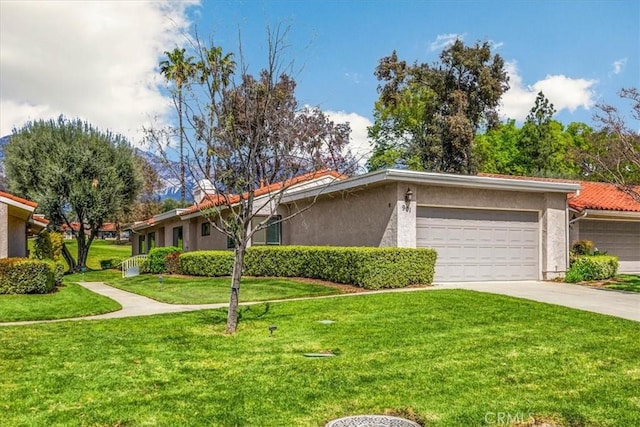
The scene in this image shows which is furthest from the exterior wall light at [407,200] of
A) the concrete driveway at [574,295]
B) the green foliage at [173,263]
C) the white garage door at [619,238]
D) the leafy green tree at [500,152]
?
the leafy green tree at [500,152]

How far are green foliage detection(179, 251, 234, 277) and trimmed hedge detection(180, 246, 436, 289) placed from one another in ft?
5.09

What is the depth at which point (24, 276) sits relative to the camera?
1533cm

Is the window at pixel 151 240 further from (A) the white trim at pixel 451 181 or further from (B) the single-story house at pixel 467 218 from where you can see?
(A) the white trim at pixel 451 181

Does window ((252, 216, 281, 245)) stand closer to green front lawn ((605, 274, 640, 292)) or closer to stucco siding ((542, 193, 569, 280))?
stucco siding ((542, 193, 569, 280))

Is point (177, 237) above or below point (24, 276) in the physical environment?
above

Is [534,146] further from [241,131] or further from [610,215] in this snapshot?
[241,131]

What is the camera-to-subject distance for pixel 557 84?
130 feet

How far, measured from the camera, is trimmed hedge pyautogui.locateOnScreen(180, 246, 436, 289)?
14914 mm

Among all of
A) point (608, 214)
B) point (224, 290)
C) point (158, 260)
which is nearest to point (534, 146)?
point (608, 214)

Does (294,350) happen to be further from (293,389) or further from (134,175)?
(134,175)

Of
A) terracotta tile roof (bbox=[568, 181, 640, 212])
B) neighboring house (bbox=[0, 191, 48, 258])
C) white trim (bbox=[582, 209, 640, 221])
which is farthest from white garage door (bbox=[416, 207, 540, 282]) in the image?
neighboring house (bbox=[0, 191, 48, 258])

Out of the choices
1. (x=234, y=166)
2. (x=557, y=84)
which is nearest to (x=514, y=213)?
(x=234, y=166)

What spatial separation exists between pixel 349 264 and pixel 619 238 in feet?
40.3

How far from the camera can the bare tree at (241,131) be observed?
31.4 ft
